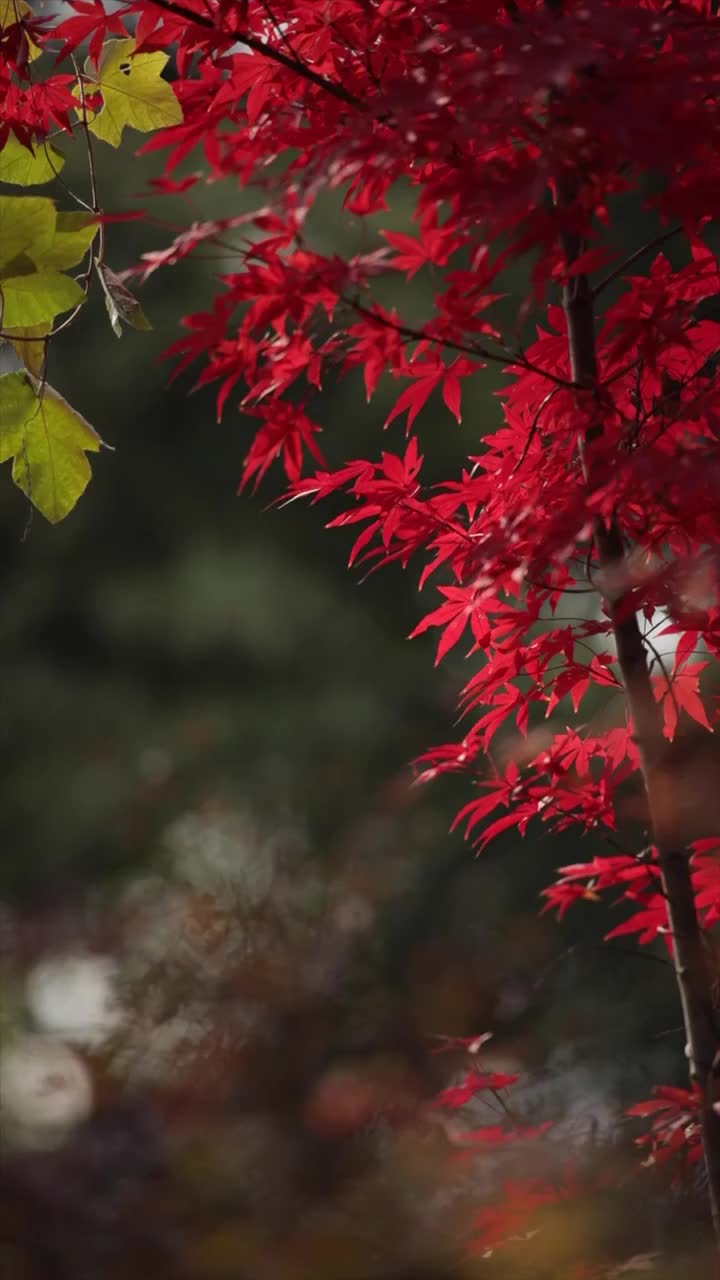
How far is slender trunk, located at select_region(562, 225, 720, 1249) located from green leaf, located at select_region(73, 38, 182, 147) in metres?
0.52

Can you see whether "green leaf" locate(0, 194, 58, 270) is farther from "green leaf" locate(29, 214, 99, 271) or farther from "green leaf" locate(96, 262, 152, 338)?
"green leaf" locate(96, 262, 152, 338)

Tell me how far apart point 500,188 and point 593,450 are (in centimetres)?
28

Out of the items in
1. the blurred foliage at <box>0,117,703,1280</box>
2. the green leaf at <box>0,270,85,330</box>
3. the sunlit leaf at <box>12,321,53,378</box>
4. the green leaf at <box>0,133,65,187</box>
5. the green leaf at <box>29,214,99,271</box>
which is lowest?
the blurred foliage at <box>0,117,703,1280</box>

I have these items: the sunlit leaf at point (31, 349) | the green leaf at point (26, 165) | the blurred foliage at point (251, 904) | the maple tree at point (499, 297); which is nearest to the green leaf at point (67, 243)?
the maple tree at point (499, 297)

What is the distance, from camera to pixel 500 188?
88 centimetres

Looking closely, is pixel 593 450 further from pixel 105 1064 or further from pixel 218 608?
pixel 218 608

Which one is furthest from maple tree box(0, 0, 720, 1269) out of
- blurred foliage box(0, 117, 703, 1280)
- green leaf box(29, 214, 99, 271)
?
blurred foliage box(0, 117, 703, 1280)

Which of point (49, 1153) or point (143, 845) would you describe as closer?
point (49, 1153)

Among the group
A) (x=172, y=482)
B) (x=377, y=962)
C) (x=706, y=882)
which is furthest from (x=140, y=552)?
(x=706, y=882)

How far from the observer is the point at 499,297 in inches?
40.7

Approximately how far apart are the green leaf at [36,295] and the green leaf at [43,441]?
0.11 metres

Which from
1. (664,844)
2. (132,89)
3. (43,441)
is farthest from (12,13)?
(664,844)

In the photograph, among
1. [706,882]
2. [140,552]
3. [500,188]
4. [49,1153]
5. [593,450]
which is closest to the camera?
[500,188]

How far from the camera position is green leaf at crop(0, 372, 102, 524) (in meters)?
1.31
